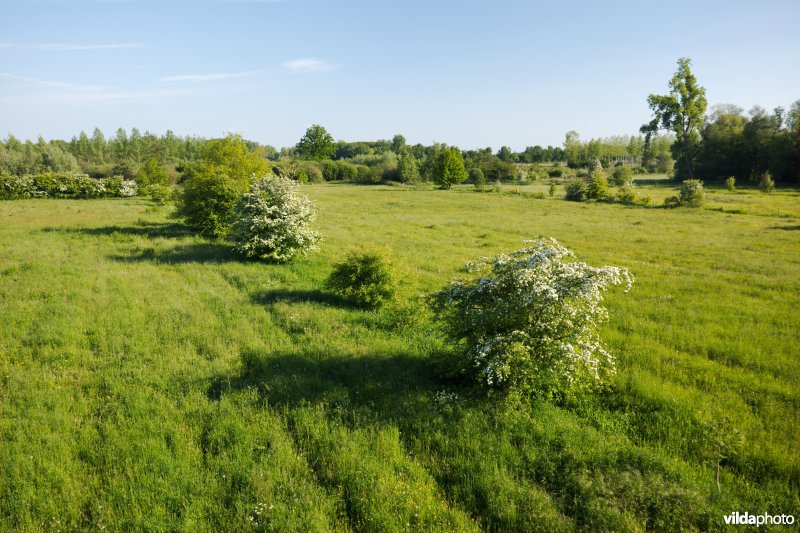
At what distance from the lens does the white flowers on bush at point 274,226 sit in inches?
695

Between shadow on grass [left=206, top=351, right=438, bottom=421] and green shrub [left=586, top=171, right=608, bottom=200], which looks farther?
green shrub [left=586, top=171, right=608, bottom=200]

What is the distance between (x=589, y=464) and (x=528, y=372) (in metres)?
1.52

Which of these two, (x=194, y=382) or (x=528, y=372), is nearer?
(x=528, y=372)

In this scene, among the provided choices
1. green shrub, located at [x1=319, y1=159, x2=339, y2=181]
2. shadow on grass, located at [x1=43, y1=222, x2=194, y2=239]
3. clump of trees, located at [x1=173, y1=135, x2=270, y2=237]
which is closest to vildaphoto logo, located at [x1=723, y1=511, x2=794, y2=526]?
clump of trees, located at [x1=173, y1=135, x2=270, y2=237]

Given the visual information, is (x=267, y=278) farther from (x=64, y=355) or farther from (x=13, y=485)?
(x=13, y=485)

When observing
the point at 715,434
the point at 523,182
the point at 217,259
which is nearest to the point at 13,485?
the point at 715,434

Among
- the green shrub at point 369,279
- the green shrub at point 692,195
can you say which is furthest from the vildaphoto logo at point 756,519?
the green shrub at point 692,195

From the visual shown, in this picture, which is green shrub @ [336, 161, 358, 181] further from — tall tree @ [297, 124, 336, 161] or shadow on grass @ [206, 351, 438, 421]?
shadow on grass @ [206, 351, 438, 421]

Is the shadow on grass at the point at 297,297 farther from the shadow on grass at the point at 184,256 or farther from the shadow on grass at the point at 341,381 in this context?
the shadow on grass at the point at 184,256

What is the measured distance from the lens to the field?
5086 mm

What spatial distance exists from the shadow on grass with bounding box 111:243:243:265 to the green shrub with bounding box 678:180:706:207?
40.9 m

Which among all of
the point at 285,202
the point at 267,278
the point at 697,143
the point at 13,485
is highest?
the point at 697,143

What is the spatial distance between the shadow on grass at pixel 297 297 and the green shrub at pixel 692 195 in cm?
4014

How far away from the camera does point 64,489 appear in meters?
5.38
